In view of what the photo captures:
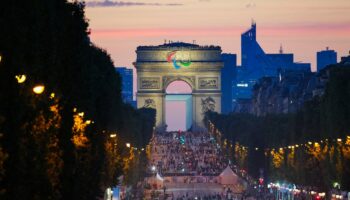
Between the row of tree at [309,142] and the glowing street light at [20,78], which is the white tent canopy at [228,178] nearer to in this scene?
the row of tree at [309,142]

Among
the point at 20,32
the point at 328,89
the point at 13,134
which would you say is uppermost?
the point at 328,89

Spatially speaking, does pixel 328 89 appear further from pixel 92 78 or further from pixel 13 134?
pixel 13 134

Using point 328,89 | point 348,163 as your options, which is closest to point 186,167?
point 328,89

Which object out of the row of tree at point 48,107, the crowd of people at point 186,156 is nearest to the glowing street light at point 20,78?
the row of tree at point 48,107

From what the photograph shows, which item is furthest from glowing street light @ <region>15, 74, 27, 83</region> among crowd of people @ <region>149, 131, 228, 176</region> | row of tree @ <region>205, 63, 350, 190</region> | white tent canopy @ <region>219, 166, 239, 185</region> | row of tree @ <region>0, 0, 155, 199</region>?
crowd of people @ <region>149, 131, 228, 176</region>

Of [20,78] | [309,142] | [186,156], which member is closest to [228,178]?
[309,142]

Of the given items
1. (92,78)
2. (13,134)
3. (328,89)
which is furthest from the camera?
(328,89)
